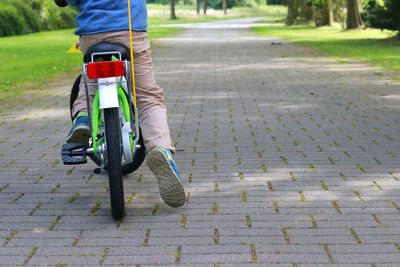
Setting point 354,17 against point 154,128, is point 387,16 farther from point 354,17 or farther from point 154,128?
point 154,128

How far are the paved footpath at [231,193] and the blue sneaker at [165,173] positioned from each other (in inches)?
6.3

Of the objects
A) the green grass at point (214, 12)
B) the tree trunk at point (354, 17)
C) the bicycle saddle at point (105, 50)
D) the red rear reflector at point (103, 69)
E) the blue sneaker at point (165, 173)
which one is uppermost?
the bicycle saddle at point (105, 50)

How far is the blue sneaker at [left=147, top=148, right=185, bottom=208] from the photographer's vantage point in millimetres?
4254

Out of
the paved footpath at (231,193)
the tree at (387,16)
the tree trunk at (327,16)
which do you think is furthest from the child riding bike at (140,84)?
the tree trunk at (327,16)

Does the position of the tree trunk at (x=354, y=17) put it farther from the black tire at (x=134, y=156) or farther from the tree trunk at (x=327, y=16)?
the black tire at (x=134, y=156)

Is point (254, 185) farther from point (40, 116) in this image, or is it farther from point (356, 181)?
point (40, 116)

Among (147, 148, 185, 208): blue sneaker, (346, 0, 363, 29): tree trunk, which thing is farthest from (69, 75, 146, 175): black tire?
(346, 0, 363, 29): tree trunk

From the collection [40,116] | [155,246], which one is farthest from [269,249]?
[40,116]

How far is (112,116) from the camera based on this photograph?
4051mm

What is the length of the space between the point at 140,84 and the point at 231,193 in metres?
1.08

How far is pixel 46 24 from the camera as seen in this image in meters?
44.3

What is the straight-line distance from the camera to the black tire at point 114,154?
3.99 meters

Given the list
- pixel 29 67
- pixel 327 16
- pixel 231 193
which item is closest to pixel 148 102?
pixel 231 193

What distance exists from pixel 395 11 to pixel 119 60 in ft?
70.9
